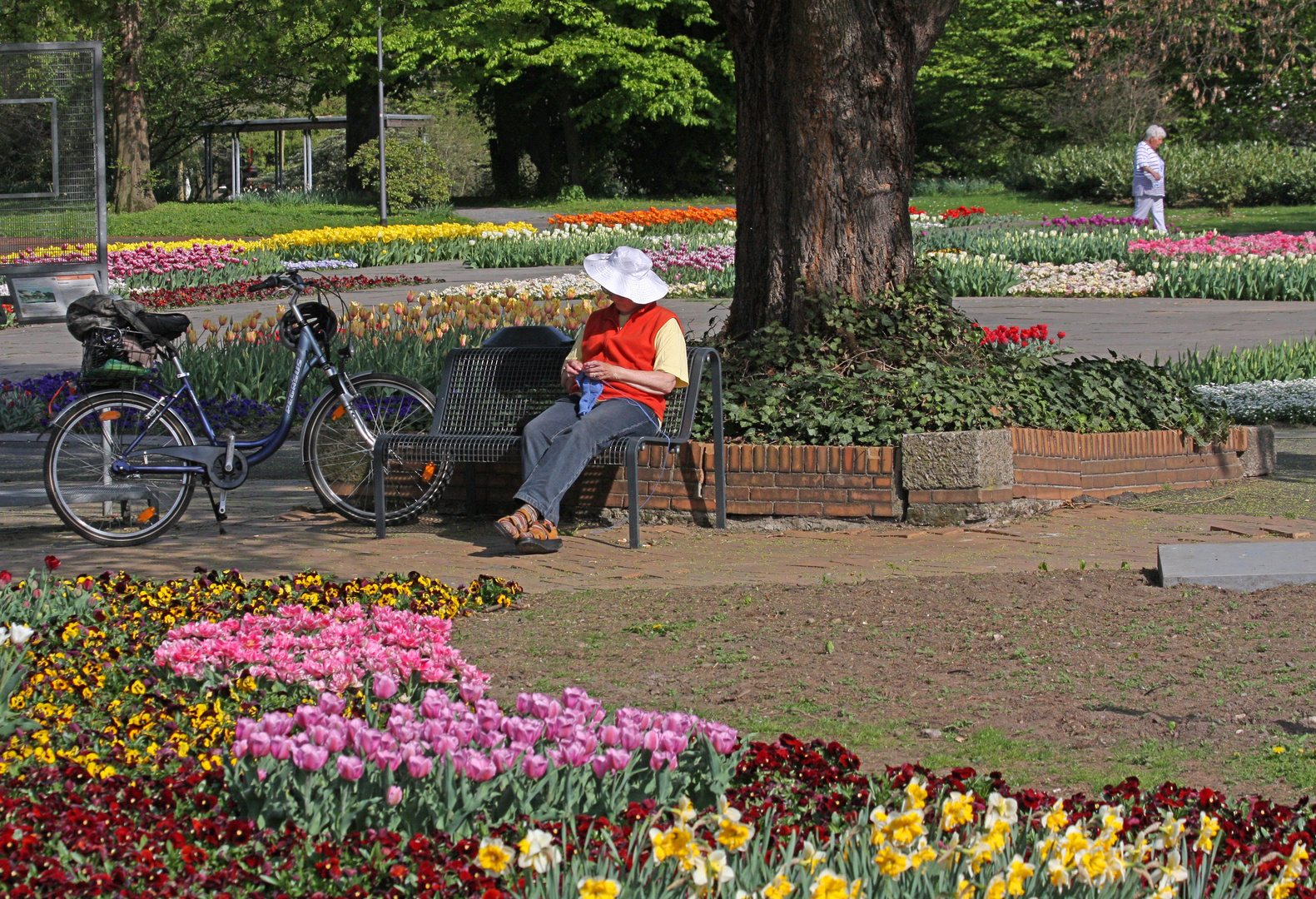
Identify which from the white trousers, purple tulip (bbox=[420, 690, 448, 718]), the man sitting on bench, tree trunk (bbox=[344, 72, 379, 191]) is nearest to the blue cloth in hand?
the man sitting on bench

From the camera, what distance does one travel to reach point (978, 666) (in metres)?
4.30

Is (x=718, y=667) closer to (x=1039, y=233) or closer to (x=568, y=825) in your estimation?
(x=568, y=825)

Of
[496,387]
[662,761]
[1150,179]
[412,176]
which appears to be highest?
[412,176]

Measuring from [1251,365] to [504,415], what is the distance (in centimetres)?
608

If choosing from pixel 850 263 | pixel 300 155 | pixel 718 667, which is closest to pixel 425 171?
pixel 850 263

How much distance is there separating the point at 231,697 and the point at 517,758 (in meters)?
1.29

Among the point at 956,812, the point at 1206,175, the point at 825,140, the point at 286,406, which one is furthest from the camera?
the point at 1206,175

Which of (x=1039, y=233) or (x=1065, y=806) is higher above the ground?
(x=1039, y=233)

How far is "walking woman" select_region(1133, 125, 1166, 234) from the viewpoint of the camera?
2134 centimetres

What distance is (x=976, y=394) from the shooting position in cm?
678

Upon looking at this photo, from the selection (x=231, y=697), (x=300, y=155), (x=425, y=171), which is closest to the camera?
(x=231, y=697)

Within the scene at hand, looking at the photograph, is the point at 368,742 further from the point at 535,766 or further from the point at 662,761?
the point at 662,761

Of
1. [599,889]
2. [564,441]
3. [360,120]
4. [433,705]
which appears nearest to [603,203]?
[360,120]

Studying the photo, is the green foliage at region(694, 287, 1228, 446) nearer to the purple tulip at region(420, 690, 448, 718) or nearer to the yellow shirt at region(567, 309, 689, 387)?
the yellow shirt at region(567, 309, 689, 387)
